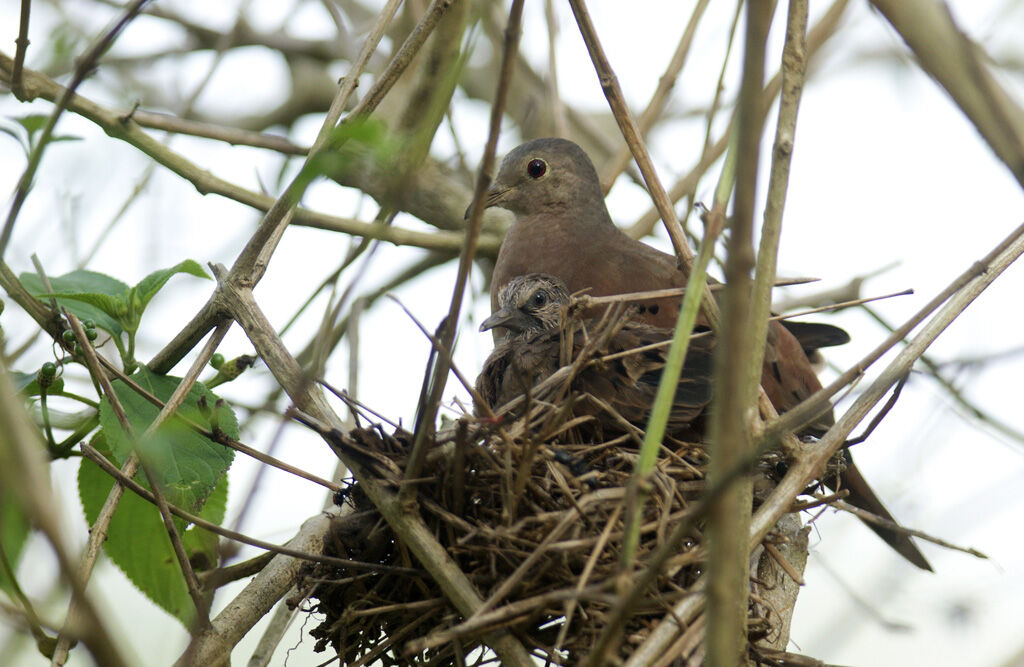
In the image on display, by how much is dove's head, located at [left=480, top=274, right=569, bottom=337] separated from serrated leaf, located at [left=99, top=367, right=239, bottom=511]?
99 cm

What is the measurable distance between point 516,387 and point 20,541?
128cm

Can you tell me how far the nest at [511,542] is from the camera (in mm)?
2000

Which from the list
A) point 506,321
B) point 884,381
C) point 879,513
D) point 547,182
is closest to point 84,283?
point 506,321

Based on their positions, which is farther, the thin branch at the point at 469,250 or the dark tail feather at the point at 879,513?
the dark tail feather at the point at 879,513

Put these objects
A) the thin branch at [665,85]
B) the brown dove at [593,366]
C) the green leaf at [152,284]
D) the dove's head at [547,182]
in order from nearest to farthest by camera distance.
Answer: the green leaf at [152,284] → the brown dove at [593,366] → the thin branch at [665,85] → the dove's head at [547,182]

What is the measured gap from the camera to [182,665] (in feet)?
4.23

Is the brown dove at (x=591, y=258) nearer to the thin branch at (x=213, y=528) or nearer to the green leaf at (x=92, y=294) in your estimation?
the green leaf at (x=92, y=294)

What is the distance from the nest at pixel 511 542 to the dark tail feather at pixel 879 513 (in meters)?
0.79

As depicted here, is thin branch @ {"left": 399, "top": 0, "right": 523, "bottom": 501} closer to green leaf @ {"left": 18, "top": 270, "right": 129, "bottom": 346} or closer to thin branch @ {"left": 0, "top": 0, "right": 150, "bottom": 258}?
thin branch @ {"left": 0, "top": 0, "right": 150, "bottom": 258}

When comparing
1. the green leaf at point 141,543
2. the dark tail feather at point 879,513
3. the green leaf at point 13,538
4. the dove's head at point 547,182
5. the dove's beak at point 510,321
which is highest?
the dove's head at point 547,182

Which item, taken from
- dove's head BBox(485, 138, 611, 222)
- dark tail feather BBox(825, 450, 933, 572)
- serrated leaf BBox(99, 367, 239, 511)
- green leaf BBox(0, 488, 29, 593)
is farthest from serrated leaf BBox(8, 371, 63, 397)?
dark tail feather BBox(825, 450, 933, 572)

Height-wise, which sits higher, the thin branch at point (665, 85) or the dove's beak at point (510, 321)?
the thin branch at point (665, 85)

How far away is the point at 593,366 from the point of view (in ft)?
8.56

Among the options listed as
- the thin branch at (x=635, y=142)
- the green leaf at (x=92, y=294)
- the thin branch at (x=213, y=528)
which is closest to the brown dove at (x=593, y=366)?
the thin branch at (x=213, y=528)
